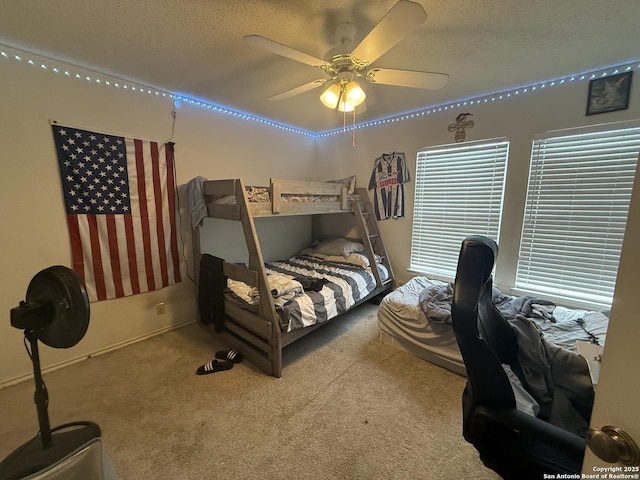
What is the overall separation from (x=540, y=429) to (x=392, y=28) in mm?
1712

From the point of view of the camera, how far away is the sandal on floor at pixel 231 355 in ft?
7.38

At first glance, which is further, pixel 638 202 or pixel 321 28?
pixel 321 28

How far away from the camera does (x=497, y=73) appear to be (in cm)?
217

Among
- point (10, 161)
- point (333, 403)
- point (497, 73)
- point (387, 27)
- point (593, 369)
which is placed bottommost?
point (333, 403)

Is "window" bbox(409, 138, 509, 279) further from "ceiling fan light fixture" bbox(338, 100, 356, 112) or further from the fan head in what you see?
the fan head

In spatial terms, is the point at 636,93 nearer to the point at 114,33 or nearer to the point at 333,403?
the point at 333,403

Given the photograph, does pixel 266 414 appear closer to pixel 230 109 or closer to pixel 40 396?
pixel 40 396

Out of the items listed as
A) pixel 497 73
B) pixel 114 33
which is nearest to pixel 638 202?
pixel 497 73

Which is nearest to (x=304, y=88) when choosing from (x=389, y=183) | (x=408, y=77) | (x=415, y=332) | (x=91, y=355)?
(x=408, y=77)

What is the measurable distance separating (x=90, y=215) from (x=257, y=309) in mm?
1604

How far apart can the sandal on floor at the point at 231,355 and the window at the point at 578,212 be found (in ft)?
9.07

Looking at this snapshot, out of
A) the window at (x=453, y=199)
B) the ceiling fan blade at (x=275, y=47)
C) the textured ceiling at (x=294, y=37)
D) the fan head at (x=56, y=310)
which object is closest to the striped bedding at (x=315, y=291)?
the window at (x=453, y=199)

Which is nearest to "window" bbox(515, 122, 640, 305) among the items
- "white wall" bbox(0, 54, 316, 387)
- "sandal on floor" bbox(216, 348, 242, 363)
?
"sandal on floor" bbox(216, 348, 242, 363)

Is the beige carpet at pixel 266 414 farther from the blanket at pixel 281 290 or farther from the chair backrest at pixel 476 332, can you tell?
the chair backrest at pixel 476 332
